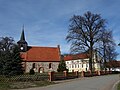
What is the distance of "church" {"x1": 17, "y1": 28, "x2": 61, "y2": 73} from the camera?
240ft

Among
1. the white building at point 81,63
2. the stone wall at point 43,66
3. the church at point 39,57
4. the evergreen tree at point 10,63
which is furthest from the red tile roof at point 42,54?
the evergreen tree at point 10,63

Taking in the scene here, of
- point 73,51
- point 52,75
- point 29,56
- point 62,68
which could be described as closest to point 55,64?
point 29,56

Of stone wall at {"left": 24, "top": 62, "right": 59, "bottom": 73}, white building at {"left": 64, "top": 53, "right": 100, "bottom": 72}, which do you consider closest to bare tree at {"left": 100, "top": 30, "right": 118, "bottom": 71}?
white building at {"left": 64, "top": 53, "right": 100, "bottom": 72}

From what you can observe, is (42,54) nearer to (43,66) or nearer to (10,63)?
(43,66)

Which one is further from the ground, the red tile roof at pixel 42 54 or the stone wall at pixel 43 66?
the red tile roof at pixel 42 54

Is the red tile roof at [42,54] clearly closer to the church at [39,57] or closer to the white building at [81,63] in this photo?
the church at [39,57]

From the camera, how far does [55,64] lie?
243 ft

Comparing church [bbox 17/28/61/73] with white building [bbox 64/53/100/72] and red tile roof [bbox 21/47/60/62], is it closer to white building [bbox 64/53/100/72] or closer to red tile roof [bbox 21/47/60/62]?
red tile roof [bbox 21/47/60/62]

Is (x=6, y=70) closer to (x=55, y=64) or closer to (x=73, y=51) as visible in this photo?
(x=73, y=51)

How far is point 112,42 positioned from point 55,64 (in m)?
28.3

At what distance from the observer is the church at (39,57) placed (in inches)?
2879

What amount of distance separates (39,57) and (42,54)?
1984 mm

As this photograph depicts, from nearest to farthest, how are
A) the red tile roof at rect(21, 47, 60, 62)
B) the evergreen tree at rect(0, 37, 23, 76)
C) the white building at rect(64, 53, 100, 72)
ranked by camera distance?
the evergreen tree at rect(0, 37, 23, 76)
the white building at rect(64, 53, 100, 72)
the red tile roof at rect(21, 47, 60, 62)

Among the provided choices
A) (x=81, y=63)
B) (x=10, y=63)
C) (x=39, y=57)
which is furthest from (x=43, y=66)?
(x=10, y=63)
